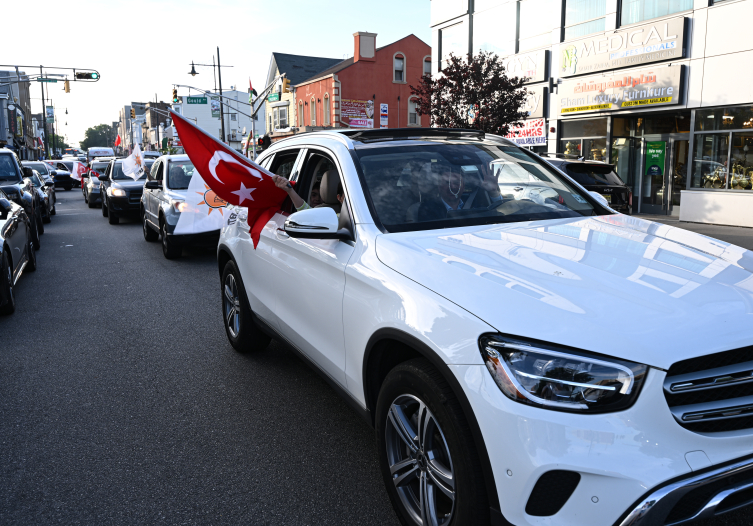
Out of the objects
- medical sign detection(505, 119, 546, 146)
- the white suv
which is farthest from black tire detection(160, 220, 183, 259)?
medical sign detection(505, 119, 546, 146)

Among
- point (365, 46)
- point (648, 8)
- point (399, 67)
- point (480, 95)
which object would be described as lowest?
point (480, 95)

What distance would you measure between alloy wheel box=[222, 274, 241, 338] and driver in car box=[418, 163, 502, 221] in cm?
238

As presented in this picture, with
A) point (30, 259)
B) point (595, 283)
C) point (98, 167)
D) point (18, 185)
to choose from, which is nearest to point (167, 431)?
point (595, 283)

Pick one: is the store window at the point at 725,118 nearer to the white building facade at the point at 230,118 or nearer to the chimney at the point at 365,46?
the chimney at the point at 365,46

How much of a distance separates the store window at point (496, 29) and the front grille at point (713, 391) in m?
22.2

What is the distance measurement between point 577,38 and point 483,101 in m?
4.00

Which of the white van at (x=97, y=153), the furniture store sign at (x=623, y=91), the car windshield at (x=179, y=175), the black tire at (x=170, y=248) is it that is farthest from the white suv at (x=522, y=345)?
the white van at (x=97, y=153)

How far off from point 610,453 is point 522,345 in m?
0.42

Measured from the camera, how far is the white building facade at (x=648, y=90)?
16.1 metres

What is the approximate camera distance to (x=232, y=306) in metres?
5.64

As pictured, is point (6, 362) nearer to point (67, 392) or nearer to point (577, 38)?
point (67, 392)

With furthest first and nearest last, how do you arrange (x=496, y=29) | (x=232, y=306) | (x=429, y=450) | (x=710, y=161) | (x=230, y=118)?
(x=230, y=118)
(x=496, y=29)
(x=710, y=161)
(x=232, y=306)
(x=429, y=450)

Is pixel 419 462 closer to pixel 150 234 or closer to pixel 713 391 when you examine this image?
pixel 713 391

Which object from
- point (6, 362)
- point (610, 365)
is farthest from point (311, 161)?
point (6, 362)
